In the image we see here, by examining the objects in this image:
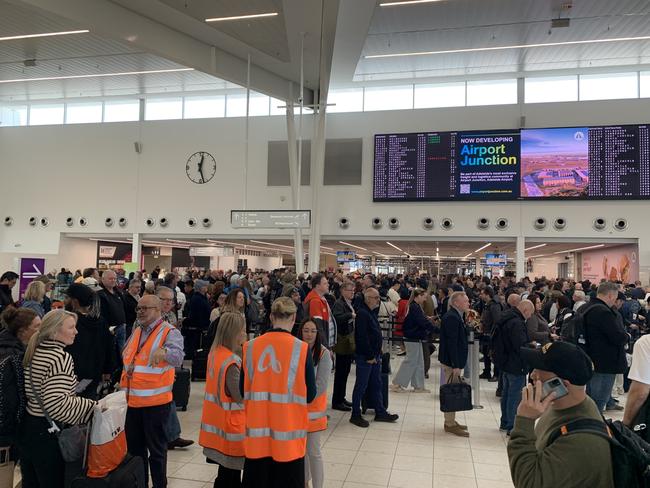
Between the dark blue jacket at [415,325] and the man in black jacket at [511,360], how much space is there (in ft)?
5.21

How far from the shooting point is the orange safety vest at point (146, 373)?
340cm

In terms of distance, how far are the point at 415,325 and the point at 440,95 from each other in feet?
39.4

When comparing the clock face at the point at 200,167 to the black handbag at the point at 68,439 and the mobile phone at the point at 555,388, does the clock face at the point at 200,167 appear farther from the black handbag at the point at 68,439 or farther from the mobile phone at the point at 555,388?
the mobile phone at the point at 555,388

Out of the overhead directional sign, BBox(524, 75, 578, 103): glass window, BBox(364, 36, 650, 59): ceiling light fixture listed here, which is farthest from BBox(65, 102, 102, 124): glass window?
BBox(524, 75, 578, 103): glass window

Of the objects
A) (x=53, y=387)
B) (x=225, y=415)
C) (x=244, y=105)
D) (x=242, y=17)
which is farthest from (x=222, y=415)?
(x=244, y=105)

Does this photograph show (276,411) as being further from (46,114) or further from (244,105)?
(46,114)

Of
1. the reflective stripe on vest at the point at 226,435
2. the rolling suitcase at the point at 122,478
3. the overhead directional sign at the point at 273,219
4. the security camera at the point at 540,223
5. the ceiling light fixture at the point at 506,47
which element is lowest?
the rolling suitcase at the point at 122,478

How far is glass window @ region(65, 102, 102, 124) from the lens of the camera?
63.9 feet

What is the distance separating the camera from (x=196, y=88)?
59.0 ft

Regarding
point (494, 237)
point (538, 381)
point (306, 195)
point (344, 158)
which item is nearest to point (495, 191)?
point (494, 237)

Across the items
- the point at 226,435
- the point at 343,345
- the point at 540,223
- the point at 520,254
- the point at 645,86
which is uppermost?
the point at 645,86

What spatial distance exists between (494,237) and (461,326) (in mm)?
11066

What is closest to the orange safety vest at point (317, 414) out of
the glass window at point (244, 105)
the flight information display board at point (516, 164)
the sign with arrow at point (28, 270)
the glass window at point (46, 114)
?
the sign with arrow at point (28, 270)

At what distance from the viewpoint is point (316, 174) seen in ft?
50.5
